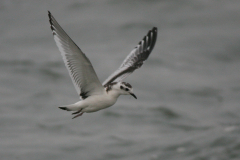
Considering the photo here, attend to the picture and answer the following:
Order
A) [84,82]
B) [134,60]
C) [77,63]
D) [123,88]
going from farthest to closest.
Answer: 1. [134,60]
2. [123,88]
3. [84,82]
4. [77,63]

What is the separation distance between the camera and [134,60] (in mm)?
11000

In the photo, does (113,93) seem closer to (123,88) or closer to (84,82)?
(123,88)

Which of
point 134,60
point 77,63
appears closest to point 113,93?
point 77,63

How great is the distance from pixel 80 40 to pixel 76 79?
38.8 feet

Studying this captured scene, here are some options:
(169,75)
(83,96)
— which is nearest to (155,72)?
(169,75)

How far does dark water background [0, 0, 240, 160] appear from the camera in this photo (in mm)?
16656

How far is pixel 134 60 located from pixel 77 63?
2700mm

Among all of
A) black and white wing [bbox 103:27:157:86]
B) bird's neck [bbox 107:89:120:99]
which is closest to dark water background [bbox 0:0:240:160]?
black and white wing [bbox 103:27:157:86]

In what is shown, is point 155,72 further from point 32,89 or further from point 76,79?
point 76,79

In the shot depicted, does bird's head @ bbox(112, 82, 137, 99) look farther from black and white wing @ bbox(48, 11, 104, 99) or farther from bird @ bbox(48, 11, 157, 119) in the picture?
black and white wing @ bbox(48, 11, 104, 99)

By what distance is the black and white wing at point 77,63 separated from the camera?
27.2ft

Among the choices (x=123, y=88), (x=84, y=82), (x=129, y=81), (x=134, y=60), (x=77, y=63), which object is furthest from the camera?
(x=129, y=81)

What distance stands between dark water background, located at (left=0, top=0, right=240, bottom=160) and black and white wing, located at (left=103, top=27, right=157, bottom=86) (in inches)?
220

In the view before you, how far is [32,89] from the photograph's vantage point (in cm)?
1872
